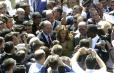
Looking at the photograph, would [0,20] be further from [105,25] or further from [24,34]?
[105,25]

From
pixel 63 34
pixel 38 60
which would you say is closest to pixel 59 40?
pixel 63 34

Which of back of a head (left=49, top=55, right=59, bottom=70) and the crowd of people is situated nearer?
back of a head (left=49, top=55, right=59, bottom=70)

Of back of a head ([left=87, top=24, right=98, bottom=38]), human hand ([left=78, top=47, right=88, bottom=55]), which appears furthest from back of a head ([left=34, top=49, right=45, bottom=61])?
back of a head ([left=87, top=24, right=98, bottom=38])

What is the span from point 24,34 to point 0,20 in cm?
151

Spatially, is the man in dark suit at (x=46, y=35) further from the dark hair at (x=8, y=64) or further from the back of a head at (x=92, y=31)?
the dark hair at (x=8, y=64)

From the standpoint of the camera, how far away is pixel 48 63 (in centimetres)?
680

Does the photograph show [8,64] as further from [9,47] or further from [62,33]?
[62,33]

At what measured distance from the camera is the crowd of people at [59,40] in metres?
6.87

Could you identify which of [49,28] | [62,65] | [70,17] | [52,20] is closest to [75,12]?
[70,17]

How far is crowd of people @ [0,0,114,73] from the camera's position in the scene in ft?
22.5

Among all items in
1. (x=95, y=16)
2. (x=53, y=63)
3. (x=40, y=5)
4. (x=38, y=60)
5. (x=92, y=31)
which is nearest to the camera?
(x=53, y=63)

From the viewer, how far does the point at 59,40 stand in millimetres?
9117

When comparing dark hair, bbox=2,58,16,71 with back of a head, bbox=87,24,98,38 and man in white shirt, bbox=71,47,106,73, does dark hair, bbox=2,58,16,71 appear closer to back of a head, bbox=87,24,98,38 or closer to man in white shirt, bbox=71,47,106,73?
man in white shirt, bbox=71,47,106,73

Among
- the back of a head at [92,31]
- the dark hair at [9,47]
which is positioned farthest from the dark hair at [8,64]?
the back of a head at [92,31]
